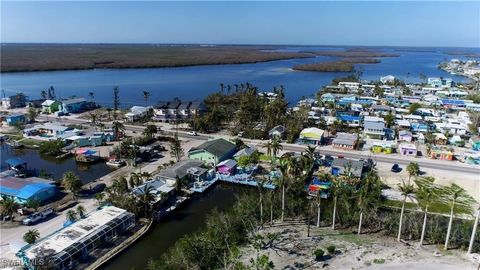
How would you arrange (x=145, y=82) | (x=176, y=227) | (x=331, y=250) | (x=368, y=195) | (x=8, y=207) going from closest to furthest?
1. (x=331, y=250)
2. (x=368, y=195)
3. (x=8, y=207)
4. (x=176, y=227)
5. (x=145, y=82)

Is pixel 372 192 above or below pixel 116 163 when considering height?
above

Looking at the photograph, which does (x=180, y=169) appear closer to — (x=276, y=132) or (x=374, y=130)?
(x=276, y=132)

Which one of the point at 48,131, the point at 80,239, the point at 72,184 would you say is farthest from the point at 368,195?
the point at 48,131

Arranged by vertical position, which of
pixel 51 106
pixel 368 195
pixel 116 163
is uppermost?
pixel 368 195

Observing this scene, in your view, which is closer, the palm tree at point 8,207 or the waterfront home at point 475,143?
the palm tree at point 8,207

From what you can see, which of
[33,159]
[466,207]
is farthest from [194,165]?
[466,207]

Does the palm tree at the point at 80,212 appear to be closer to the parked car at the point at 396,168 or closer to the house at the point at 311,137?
the house at the point at 311,137

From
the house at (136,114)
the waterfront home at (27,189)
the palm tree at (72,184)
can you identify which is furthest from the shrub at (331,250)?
the house at (136,114)
